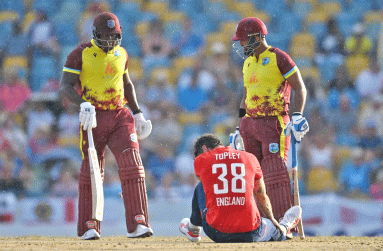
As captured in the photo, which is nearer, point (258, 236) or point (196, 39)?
point (258, 236)

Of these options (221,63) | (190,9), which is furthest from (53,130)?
(190,9)

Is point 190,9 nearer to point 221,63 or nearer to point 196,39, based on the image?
point 196,39

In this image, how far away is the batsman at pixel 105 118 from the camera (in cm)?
722

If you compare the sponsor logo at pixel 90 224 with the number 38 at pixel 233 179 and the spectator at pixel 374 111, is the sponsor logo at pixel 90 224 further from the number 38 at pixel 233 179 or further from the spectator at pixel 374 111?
the spectator at pixel 374 111

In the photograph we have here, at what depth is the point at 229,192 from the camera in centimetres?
638

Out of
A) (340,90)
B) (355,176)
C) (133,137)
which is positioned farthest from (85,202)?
(340,90)

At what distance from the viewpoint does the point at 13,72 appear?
13859 mm

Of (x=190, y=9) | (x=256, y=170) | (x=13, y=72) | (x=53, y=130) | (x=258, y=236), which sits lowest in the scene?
(x=258, y=236)

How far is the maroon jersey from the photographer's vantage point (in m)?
6.38

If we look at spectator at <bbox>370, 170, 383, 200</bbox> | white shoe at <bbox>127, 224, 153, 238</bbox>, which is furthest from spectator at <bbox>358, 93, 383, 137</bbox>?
white shoe at <bbox>127, 224, 153, 238</bbox>

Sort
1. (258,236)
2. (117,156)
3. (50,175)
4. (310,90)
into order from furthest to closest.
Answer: (310,90)
(50,175)
(117,156)
(258,236)

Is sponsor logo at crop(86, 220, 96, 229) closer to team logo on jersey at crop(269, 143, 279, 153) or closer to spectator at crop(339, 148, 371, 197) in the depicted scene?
team logo on jersey at crop(269, 143, 279, 153)

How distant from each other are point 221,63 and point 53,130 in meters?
3.63

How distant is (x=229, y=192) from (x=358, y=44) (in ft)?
29.0
